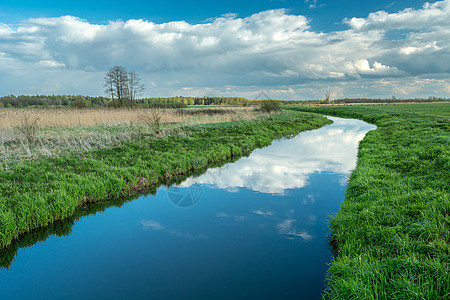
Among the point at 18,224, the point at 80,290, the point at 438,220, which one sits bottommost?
the point at 80,290

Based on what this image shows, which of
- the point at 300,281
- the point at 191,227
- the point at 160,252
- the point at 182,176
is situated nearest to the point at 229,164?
the point at 182,176

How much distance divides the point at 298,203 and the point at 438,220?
4098 mm

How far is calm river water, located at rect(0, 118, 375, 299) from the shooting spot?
4.69 meters

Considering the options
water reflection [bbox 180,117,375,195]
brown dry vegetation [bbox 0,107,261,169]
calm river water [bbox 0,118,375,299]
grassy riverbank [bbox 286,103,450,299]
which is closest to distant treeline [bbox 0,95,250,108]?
brown dry vegetation [bbox 0,107,261,169]

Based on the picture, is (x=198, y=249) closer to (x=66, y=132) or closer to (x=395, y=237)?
(x=395, y=237)

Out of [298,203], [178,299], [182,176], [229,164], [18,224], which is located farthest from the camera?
[229,164]

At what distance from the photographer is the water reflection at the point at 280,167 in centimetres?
1054

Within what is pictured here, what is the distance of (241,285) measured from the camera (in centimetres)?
472

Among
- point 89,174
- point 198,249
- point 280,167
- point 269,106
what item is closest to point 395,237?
point 198,249

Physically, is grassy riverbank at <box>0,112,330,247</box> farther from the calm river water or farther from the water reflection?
the water reflection

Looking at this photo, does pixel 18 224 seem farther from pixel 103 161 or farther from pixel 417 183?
pixel 417 183

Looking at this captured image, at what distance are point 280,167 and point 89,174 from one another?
27.6 ft

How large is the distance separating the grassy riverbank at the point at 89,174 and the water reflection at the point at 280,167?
136 centimetres

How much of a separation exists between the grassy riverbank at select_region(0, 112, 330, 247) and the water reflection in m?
1.36
